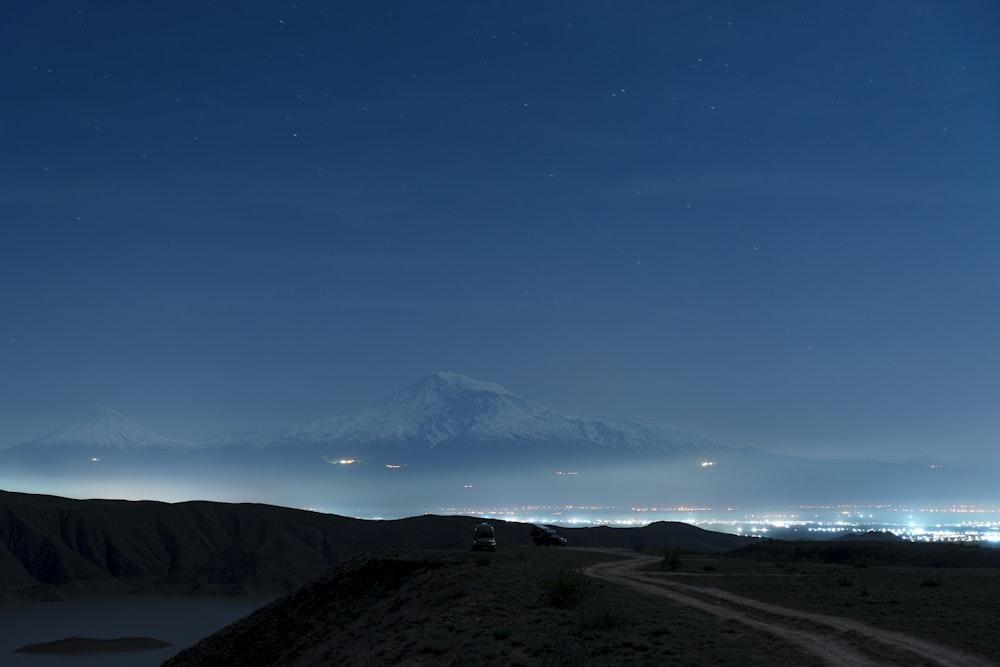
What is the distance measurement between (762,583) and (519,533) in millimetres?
122584

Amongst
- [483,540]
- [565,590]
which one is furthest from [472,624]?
[483,540]

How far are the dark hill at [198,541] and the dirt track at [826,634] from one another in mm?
113196

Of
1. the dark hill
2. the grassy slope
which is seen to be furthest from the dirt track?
the dark hill

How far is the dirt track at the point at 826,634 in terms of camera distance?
22.8 m

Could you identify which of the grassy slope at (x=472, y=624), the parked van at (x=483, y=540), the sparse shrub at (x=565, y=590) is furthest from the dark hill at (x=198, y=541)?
the sparse shrub at (x=565, y=590)

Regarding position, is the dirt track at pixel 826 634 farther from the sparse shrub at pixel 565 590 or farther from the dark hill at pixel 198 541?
the dark hill at pixel 198 541

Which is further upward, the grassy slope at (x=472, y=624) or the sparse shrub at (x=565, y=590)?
the sparse shrub at (x=565, y=590)

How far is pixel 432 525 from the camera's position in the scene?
174875mm

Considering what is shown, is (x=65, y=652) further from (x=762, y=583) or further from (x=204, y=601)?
(x=762, y=583)

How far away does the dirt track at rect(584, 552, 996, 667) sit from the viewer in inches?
896

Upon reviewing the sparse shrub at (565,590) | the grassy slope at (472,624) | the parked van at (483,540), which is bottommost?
the grassy slope at (472,624)

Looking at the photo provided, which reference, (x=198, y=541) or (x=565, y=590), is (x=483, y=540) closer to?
(x=565, y=590)

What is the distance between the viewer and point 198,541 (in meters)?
182

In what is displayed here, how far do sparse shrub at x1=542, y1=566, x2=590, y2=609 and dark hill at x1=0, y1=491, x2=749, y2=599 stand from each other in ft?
374
